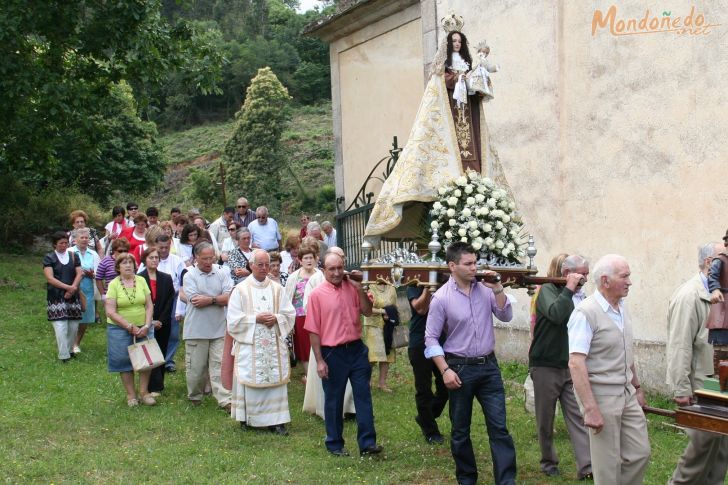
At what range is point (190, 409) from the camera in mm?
10633

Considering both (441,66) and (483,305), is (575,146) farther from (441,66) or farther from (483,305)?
(483,305)

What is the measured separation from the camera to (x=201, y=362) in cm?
1088

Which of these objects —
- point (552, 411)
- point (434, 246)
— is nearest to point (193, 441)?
point (434, 246)

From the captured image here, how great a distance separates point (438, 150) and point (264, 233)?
7968mm

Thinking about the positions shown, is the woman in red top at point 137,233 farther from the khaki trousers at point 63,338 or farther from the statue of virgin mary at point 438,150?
the statue of virgin mary at point 438,150

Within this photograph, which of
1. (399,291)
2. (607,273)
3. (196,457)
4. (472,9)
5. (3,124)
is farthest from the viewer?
(3,124)

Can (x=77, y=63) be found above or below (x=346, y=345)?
above

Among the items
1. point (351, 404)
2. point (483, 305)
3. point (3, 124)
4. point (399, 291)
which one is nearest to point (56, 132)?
point (3, 124)

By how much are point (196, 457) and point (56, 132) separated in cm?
1170

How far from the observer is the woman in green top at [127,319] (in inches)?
421

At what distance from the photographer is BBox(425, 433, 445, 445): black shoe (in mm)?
9134

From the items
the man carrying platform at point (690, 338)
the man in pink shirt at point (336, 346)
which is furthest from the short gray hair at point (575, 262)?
the man in pink shirt at point (336, 346)

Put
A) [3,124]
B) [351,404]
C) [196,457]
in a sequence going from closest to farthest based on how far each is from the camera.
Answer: [196,457], [351,404], [3,124]

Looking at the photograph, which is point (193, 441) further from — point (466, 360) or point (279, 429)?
point (466, 360)
